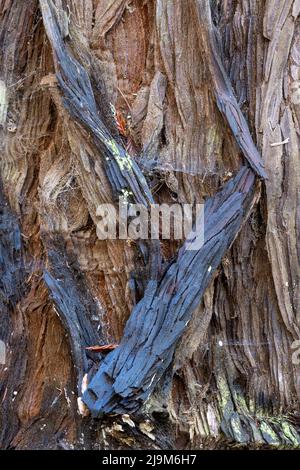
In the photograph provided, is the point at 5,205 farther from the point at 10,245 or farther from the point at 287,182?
the point at 287,182

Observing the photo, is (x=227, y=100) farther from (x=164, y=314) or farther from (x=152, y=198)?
(x=164, y=314)

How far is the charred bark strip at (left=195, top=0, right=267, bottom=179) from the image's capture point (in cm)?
216

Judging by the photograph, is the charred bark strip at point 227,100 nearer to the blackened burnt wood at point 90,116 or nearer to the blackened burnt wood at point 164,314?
the blackened burnt wood at point 164,314

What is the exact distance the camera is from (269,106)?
2262mm

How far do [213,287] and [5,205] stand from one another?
747 millimetres

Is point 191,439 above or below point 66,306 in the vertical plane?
below

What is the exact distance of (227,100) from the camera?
220 cm

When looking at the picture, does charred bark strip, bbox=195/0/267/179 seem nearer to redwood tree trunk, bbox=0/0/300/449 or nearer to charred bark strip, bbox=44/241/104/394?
redwood tree trunk, bbox=0/0/300/449

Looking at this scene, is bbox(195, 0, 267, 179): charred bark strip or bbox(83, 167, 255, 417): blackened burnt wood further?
bbox(195, 0, 267, 179): charred bark strip

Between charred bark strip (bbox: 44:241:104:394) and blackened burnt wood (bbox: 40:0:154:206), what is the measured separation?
290 mm

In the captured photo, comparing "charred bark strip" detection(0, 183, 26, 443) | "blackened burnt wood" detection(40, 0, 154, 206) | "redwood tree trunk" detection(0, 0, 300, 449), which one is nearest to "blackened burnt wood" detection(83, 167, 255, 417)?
"redwood tree trunk" detection(0, 0, 300, 449)

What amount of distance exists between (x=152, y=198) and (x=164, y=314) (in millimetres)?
377

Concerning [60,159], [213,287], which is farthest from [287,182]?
[60,159]

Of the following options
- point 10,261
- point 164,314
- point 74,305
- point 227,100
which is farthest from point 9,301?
point 227,100
